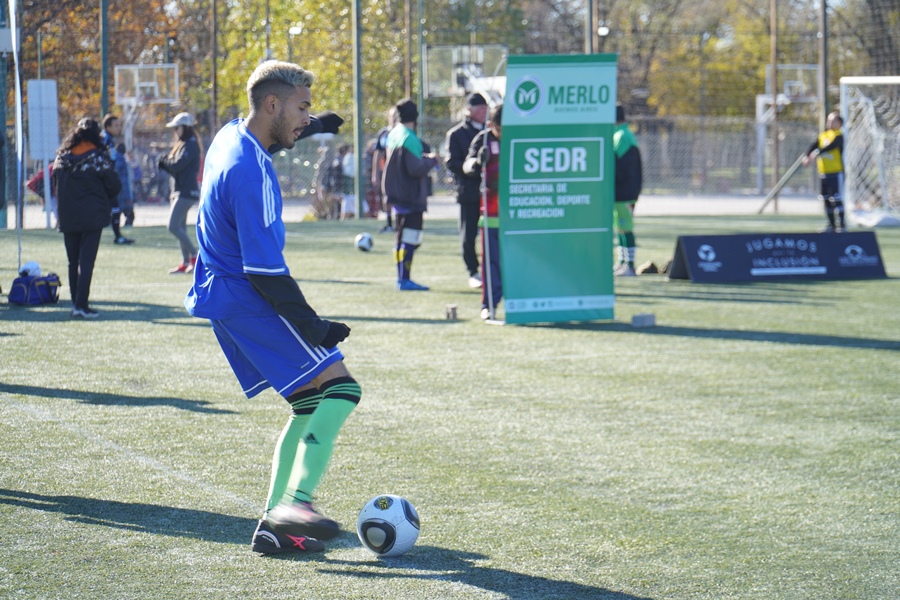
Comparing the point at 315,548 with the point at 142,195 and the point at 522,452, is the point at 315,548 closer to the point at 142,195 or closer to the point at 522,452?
the point at 522,452

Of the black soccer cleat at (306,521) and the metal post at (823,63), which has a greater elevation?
the metal post at (823,63)

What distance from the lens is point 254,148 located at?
4238mm

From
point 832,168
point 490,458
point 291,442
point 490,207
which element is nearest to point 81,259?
point 490,207

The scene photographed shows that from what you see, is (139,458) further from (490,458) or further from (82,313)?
(82,313)

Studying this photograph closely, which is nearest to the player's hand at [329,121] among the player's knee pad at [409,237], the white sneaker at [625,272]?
the player's knee pad at [409,237]

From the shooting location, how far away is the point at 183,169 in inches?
565

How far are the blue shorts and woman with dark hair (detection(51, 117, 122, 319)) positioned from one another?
6.91 m

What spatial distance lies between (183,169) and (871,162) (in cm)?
1797

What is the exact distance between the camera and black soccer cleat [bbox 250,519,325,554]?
177 inches

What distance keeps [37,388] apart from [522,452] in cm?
352

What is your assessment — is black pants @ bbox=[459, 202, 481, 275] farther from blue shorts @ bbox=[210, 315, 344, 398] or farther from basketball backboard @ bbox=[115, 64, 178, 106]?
basketball backboard @ bbox=[115, 64, 178, 106]

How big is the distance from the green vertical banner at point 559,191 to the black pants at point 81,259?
3849 mm

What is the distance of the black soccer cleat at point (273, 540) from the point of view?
4504 mm

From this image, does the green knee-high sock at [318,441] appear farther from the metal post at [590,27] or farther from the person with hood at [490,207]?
the metal post at [590,27]
